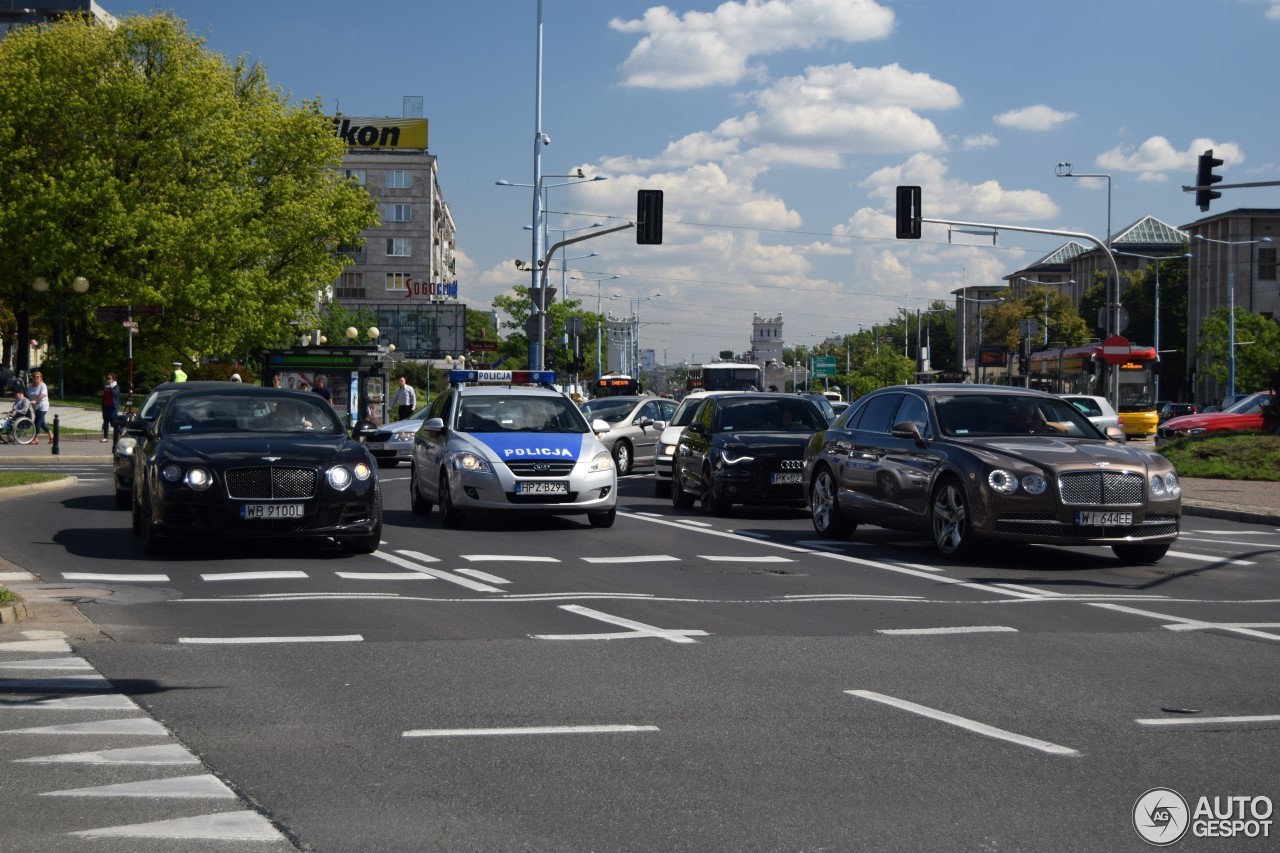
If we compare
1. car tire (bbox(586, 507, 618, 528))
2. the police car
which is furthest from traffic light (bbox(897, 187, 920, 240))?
car tire (bbox(586, 507, 618, 528))

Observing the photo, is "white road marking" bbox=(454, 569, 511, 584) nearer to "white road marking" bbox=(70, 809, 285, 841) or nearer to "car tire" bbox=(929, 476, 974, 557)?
"car tire" bbox=(929, 476, 974, 557)

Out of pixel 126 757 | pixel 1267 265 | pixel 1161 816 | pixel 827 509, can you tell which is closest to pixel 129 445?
pixel 827 509

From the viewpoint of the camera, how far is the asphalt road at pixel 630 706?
5316mm

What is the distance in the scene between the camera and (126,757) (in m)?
6.24

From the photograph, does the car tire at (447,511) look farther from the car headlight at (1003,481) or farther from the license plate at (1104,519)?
the license plate at (1104,519)

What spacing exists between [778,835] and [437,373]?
106m

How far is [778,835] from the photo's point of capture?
5098 millimetres

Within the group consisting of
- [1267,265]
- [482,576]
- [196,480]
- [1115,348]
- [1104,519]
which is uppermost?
[1267,265]

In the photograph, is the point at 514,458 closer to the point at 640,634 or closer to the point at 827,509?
the point at 827,509

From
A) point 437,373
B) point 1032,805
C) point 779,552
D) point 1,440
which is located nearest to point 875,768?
point 1032,805

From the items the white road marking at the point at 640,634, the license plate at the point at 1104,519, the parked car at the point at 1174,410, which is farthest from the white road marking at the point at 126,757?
the parked car at the point at 1174,410

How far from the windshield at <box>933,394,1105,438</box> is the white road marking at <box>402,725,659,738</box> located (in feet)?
28.5

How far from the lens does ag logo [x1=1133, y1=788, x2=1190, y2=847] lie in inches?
203

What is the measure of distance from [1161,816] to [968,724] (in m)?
1.60
